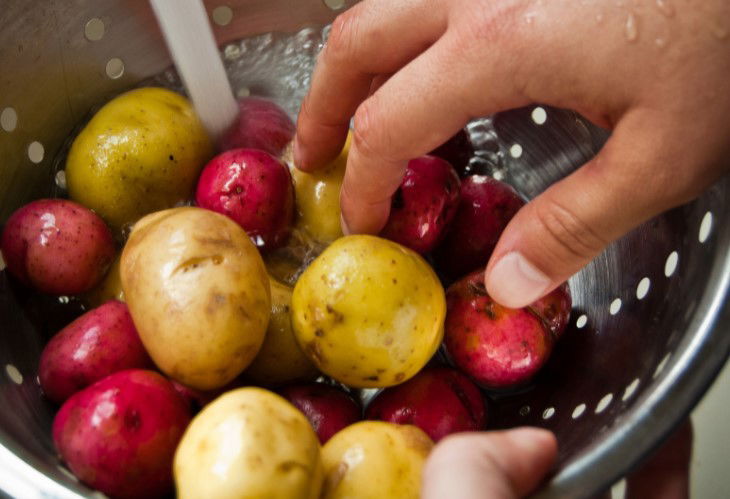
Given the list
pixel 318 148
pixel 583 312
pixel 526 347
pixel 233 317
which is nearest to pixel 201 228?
pixel 233 317

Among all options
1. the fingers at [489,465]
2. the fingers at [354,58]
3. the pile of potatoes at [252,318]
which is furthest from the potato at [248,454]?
the fingers at [354,58]

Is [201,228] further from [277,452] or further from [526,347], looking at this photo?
[526,347]

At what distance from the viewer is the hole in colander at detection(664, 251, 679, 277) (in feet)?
2.21

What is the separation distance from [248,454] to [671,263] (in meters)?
0.44

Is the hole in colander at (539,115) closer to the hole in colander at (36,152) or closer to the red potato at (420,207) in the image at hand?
the red potato at (420,207)

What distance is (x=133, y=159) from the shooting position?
0.81 meters

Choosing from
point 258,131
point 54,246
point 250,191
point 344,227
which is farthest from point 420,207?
point 54,246

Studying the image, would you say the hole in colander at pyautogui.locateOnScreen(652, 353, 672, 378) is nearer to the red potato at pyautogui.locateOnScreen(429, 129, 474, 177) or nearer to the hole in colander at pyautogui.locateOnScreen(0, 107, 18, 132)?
the red potato at pyautogui.locateOnScreen(429, 129, 474, 177)

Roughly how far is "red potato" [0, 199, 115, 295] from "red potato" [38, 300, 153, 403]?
8 cm

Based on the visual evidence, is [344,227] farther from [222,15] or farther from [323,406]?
[222,15]

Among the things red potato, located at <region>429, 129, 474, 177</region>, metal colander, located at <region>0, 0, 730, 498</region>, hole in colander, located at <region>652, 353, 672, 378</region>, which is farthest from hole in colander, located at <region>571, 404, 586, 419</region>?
red potato, located at <region>429, 129, 474, 177</region>

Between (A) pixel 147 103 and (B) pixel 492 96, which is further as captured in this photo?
(A) pixel 147 103

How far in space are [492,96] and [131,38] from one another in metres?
0.59

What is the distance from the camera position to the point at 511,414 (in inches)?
31.0
